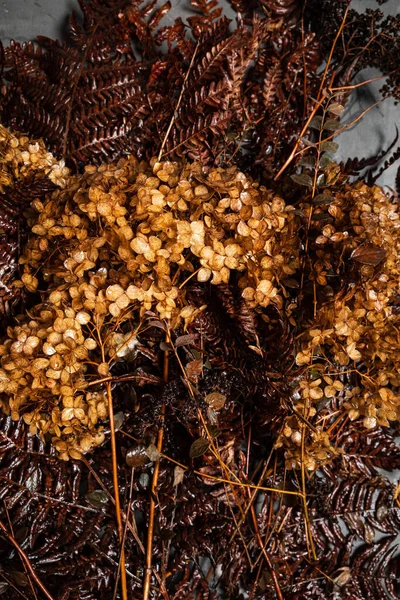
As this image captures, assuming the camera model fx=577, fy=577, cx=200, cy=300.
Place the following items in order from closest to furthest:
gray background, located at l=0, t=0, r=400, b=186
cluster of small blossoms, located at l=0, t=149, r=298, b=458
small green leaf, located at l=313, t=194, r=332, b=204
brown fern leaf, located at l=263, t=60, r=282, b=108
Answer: cluster of small blossoms, located at l=0, t=149, r=298, b=458 → small green leaf, located at l=313, t=194, r=332, b=204 → brown fern leaf, located at l=263, t=60, r=282, b=108 → gray background, located at l=0, t=0, r=400, b=186

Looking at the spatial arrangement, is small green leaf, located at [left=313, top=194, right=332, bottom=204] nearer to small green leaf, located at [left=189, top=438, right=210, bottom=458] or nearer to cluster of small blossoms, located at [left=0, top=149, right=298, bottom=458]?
cluster of small blossoms, located at [left=0, top=149, right=298, bottom=458]

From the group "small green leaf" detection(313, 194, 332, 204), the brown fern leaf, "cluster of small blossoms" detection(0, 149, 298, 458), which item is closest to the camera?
"cluster of small blossoms" detection(0, 149, 298, 458)

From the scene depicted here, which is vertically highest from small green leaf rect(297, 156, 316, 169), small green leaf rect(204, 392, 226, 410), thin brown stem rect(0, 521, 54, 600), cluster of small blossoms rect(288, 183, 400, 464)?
small green leaf rect(297, 156, 316, 169)

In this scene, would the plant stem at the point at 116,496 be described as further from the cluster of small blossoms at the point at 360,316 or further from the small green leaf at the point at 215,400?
the cluster of small blossoms at the point at 360,316

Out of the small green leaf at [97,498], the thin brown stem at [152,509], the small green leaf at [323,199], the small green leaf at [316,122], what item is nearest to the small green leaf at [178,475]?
the thin brown stem at [152,509]

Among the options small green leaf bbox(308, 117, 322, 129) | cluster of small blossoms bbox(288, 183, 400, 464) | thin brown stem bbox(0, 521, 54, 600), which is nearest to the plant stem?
thin brown stem bbox(0, 521, 54, 600)

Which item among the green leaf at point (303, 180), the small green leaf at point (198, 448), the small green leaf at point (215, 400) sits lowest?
the small green leaf at point (198, 448)

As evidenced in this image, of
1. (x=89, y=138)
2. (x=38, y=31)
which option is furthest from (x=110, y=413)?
(x=38, y=31)

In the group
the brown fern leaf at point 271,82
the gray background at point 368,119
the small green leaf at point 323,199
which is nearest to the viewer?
the small green leaf at point 323,199

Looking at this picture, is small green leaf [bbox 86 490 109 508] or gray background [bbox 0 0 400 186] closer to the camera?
small green leaf [bbox 86 490 109 508]

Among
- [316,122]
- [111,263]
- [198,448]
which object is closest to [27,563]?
[198,448]
